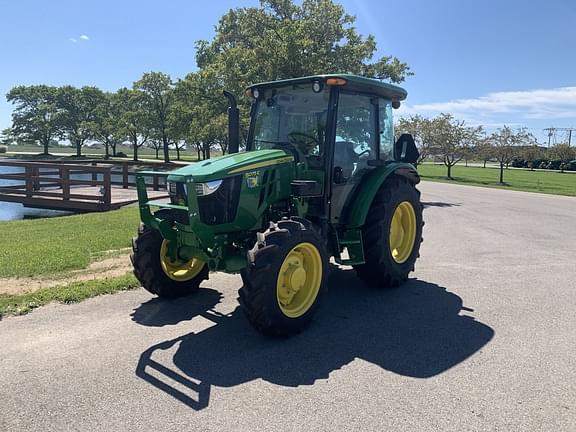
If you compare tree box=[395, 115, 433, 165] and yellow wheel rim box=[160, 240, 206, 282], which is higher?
tree box=[395, 115, 433, 165]

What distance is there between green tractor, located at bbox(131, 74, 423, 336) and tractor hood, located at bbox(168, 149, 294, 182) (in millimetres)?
13

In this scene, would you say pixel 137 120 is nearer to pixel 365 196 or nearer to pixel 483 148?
pixel 483 148

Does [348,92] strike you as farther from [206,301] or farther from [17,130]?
[17,130]

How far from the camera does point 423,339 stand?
170 inches

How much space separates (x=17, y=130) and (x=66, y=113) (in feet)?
26.5

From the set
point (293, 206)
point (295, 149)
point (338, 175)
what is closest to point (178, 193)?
point (293, 206)

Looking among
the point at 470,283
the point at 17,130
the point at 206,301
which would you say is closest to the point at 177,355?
the point at 206,301

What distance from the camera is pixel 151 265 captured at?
16.6 ft

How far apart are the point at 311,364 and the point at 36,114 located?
74176mm

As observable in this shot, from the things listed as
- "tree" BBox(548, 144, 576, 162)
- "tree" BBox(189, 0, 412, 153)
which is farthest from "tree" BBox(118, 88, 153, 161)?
"tree" BBox(548, 144, 576, 162)

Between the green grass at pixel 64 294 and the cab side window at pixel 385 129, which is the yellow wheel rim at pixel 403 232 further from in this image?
the green grass at pixel 64 294

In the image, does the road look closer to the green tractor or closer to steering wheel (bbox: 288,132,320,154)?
the green tractor

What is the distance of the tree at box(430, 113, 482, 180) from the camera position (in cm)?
3008

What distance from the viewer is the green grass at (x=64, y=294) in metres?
4.95
